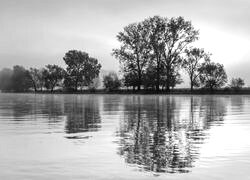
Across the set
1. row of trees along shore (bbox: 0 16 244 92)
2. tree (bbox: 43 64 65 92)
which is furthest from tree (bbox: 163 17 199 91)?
tree (bbox: 43 64 65 92)

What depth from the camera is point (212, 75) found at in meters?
114

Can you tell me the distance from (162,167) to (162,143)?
392 cm

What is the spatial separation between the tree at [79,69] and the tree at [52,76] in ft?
42.5

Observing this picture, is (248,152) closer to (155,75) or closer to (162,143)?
(162,143)

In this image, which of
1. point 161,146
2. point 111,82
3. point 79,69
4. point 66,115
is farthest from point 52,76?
point 161,146

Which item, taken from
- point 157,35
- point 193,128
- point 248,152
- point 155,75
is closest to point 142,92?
point 155,75

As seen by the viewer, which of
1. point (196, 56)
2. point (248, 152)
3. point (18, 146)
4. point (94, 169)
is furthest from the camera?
point (196, 56)

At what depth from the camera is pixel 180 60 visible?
11000 centimetres

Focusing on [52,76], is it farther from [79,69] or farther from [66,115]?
[66,115]

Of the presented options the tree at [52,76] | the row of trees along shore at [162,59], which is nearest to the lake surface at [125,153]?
the row of trees along shore at [162,59]

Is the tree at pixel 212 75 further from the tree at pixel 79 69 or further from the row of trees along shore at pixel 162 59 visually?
the tree at pixel 79 69

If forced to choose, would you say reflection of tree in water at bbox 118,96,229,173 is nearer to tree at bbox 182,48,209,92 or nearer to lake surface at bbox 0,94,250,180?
lake surface at bbox 0,94,250,180

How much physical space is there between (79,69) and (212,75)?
187ft

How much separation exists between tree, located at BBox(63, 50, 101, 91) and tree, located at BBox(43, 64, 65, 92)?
13.0 metres
